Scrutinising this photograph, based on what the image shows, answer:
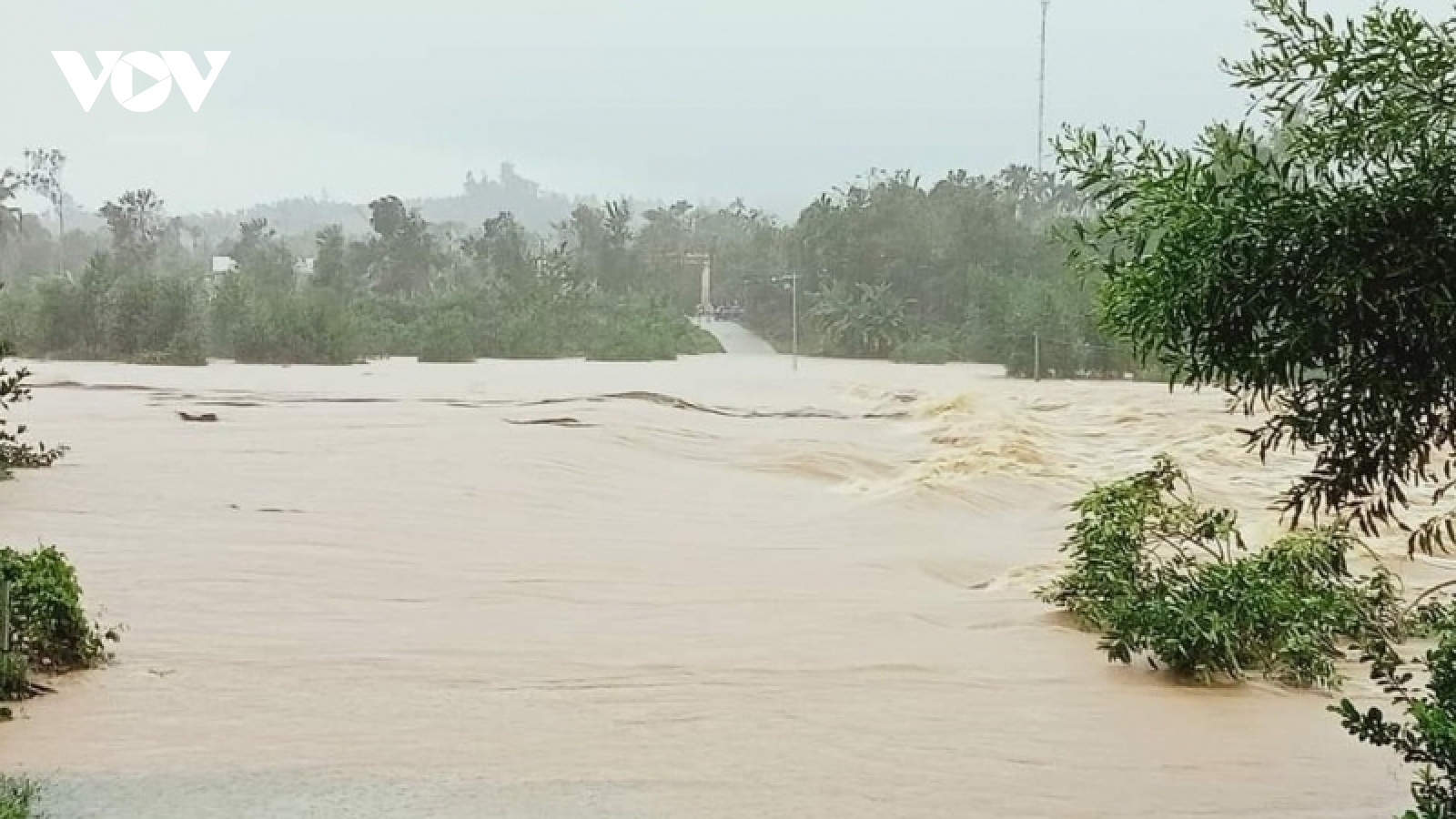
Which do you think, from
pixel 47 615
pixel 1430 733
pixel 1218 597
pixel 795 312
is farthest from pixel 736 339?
pixel 1430 733

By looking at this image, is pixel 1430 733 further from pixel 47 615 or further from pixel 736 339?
pixel 736 339

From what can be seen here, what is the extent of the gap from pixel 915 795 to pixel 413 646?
1543 mm

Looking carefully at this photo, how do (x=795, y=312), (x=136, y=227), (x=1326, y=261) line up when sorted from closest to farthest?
1. (x=1326, y=261)
2. (x=136, y=227)
3. (x=795, y=312)

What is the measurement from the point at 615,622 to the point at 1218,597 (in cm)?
161

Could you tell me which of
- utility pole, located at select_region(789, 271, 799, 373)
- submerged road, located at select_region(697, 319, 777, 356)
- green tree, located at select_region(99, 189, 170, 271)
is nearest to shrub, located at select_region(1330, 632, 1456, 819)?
utility pole, located at select_region(789, 271, 799, 373)

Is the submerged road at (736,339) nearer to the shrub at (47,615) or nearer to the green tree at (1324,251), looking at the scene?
the shrub at (47,615)

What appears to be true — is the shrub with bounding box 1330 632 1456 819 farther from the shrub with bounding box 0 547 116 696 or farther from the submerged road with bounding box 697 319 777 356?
the submerged road with bounding box 697 319 777 356

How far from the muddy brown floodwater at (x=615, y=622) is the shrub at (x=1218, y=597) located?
9 cm

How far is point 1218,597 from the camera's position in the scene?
10.5 feet

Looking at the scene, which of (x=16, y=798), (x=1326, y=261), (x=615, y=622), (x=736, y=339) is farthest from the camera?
(x=736, y=339)

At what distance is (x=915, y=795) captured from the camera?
2518mm

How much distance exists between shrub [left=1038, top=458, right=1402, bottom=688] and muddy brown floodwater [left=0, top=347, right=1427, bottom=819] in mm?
87


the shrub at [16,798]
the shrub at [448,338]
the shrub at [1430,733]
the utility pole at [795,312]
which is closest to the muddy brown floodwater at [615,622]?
the shrub at [16,798]

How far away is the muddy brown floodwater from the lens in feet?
8.33
